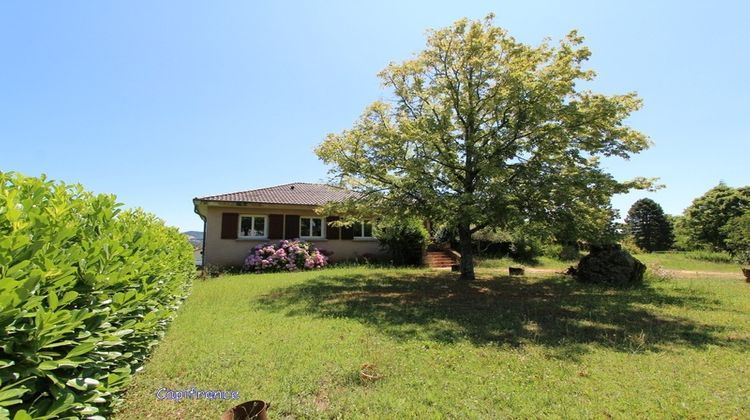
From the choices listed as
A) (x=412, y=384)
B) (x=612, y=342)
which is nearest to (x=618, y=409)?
(x=412, y=384)

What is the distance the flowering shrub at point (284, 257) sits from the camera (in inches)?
607

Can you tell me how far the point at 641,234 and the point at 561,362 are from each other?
36551 mm

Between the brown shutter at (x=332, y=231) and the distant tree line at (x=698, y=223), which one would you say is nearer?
the brown shutter at (x=332, y=231)

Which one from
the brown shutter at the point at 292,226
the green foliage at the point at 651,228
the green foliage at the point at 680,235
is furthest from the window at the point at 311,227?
the green foliage at the point at 651,228

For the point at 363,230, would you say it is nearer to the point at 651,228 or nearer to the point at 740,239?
the point at 740,239

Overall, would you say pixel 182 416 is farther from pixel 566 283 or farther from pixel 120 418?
pixel 566 283

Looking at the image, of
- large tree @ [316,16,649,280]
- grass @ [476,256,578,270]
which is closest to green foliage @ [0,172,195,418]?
large tree @ [316,16,649,280]

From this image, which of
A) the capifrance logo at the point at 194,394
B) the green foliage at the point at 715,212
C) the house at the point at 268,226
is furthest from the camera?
the green foliage at the point at 715,212

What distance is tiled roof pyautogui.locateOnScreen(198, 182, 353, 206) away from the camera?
16.5m

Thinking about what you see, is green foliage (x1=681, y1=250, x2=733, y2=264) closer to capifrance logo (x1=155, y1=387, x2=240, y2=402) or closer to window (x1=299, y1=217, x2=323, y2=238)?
window (x1=299, y1=217, x2=323, y2=238)

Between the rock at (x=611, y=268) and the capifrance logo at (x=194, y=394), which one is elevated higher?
the rock at (x=611, y=268)

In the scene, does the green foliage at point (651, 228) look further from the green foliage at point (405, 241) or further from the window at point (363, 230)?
the window at point (363, 230)

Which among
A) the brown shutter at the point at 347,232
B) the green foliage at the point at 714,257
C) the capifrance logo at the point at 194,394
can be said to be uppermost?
the brown shutter at the point at 347,232

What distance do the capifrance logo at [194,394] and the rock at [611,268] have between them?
12087 millimetres
